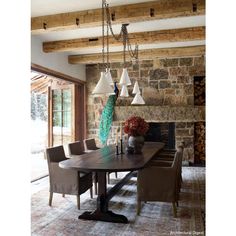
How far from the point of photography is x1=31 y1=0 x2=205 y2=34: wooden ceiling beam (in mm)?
3223

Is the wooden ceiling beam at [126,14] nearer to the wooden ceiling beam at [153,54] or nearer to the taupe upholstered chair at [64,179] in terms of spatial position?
the taupe upholstered chair at [64,179]

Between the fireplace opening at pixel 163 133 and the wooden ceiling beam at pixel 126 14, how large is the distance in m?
3.68

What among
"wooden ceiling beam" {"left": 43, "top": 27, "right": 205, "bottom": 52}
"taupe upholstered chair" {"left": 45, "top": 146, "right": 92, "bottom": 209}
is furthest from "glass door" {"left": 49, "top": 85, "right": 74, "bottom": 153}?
"taupe upholstered chair" {"left": 45, "top": 146, "right": 92, "bottom": 209}

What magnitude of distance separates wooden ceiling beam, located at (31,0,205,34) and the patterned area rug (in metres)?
2.48

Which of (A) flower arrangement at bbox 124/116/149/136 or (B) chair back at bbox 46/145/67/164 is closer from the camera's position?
(B) chair back at bbox 46/145/67/164

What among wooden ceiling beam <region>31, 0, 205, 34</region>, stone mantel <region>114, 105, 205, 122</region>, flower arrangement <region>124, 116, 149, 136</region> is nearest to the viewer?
wooden ceiling beam <region>31, 0, 205, 34</region>

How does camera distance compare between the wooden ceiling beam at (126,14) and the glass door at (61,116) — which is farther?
the glass door at (61,116)

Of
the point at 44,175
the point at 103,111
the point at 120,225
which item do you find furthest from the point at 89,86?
the point at 120,225

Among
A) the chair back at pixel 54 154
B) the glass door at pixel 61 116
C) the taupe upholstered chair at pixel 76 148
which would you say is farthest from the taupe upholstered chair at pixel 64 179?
the glass door at pixel 61 116

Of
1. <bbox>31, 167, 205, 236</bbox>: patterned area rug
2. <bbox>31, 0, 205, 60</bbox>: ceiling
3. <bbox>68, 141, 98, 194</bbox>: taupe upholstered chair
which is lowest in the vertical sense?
<bbox>31, 167, 205, 236</bbox>: patterned area rug

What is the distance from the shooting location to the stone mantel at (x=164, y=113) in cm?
623

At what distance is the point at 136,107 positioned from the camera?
6602mm

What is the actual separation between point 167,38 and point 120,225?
316 cm

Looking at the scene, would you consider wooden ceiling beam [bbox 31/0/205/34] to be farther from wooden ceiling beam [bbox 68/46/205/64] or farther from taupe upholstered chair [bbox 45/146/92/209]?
wooden ceiling beam [bbox 68/46/205/64]
